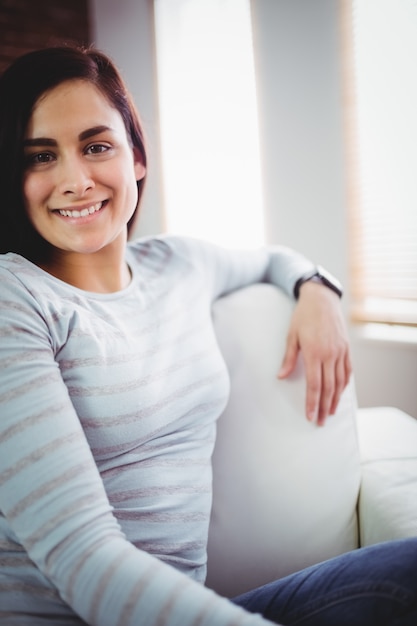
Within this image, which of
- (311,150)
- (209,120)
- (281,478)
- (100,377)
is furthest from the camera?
(209,120)

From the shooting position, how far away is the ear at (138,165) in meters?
1.04

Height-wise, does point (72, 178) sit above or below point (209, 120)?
below

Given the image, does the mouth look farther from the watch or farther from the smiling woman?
the watch

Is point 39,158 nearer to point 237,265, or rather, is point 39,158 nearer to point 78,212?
point 78,212

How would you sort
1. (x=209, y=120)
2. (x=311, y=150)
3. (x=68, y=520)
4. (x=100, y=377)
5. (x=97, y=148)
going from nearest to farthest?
(x=68, y=520), (x=100, y=377), (x=97, y=148), (x=311, y=150), (x=209, y=120)

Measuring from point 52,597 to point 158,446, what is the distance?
259 mm

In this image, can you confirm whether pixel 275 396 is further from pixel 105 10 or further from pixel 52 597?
pixel 105 10

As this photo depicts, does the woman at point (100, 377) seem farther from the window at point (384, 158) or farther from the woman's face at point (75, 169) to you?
the window at point (384, 158)

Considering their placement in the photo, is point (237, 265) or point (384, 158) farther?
point (384, 158)

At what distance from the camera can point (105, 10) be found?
10.1 feet

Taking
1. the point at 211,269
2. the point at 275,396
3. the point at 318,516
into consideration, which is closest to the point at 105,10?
the point at 211,269

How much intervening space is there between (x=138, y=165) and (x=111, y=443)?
23.4 inches

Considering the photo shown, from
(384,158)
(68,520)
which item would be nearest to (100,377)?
(68,520)

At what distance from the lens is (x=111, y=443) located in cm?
74
